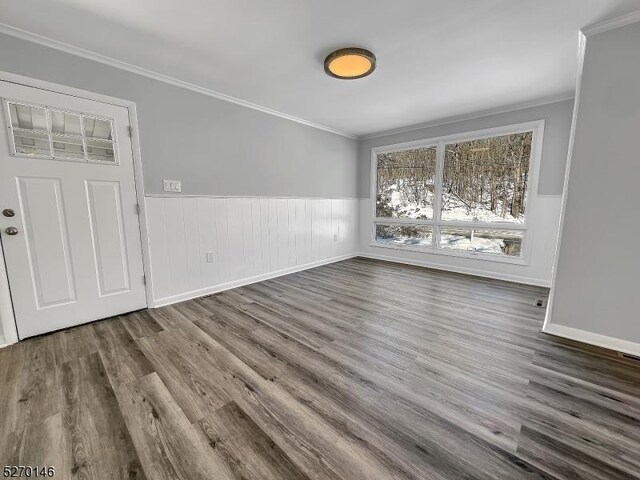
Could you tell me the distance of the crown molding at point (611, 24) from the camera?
6.04 feet

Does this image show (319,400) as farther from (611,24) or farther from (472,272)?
(472,272)

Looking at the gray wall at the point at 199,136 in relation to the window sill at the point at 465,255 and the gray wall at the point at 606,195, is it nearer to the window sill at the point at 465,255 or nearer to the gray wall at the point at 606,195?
the window sill at the point at 465,255

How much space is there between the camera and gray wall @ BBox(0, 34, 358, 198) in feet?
7.32

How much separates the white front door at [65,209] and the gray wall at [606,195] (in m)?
4.00

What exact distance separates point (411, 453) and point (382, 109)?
3870 mm

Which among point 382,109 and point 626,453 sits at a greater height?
point 382,109

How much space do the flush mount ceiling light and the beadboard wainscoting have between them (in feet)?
6.31

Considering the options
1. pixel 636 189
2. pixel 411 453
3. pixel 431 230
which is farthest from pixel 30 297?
pixel 431 230

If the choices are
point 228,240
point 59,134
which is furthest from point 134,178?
point 228,240

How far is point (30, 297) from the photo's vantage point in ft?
7.18

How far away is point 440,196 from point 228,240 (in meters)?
3.51

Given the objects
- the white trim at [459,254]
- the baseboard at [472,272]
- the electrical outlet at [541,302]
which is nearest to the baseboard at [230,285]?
the baseboard at [472,272]

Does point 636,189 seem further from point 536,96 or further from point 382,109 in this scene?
point 382,109

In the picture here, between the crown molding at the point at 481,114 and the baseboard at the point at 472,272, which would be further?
the baseboard at the point at 472,272
